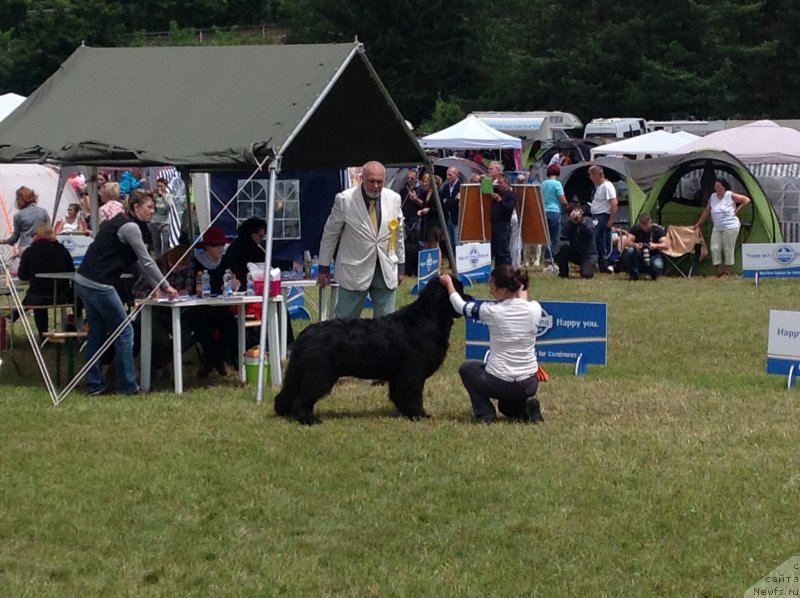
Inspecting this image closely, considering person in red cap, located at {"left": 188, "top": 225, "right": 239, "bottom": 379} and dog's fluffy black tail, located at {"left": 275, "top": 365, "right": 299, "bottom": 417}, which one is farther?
person in red cap, located at {"left": 188, "top": 225, "right": 239, "bottom": 379}

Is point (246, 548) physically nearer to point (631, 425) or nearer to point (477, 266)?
point (631, 425)

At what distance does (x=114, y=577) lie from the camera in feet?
19.2

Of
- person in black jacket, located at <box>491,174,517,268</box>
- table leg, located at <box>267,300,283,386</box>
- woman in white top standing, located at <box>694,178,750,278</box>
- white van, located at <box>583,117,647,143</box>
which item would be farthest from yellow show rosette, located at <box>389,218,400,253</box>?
white van, located at <box>583,117,647,143</box>

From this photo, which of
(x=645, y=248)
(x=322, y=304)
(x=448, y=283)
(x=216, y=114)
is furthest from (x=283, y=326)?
(x=645, y=248)

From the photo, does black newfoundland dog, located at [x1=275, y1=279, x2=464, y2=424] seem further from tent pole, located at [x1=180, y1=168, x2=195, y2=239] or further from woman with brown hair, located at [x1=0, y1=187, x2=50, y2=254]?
woman with brown hair, located at [x1=0, y1=187, x2=50, y2=254]

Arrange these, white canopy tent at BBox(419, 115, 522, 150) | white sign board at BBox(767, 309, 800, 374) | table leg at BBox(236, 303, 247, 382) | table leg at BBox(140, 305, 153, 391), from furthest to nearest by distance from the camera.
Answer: white canopy tent at BBox(419, 115, 522, 150) < table leg at BBox(236, 303, 247, 382) < table leg at BBox(140, 305, 153, 391) < white sign board at BBox(767, 309, 800, 374)

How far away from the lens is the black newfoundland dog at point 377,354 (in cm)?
868

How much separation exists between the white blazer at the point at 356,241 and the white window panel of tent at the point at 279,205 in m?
3.74

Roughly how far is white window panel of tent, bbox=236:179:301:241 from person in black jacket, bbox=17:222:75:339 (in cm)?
248

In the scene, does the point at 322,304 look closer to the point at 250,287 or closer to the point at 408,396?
the point at 250,287

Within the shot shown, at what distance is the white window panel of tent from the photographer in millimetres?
13992

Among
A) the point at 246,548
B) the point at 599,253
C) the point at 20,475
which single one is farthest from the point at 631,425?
the point at 599,253

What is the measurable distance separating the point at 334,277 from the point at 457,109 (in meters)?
39.2

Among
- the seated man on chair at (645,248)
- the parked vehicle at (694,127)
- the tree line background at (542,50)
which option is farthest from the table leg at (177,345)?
the tree line background at (542,50)
